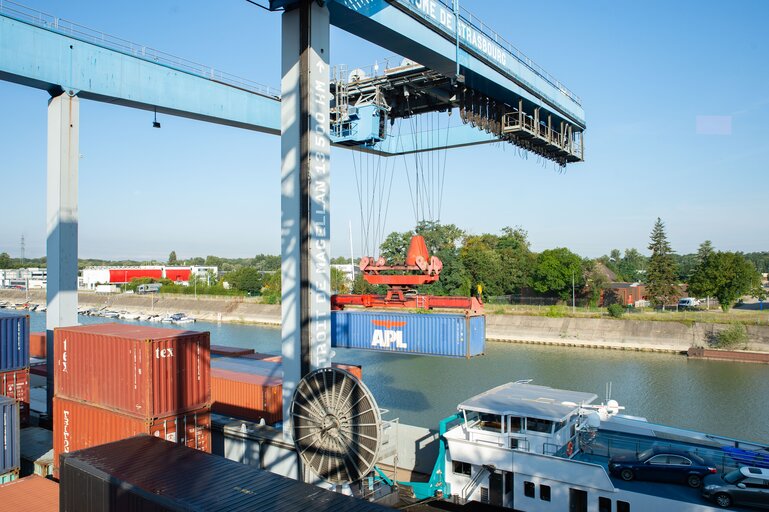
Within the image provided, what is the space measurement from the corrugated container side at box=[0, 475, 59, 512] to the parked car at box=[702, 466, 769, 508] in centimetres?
1263

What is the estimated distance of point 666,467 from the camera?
11.6m

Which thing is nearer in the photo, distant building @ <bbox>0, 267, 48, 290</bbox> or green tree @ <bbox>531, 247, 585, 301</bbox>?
green tree @ <bbox>531, 247, 585, 301</bbox>

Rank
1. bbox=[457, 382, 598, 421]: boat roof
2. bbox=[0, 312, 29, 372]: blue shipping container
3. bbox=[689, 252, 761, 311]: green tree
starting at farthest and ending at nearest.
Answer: bbox=[689, 252, 761, 311]: green tree → bbox=[0, 312, 29, 372]: blue shipping container → bbox=[457, 382, 598, 421]: boat roof

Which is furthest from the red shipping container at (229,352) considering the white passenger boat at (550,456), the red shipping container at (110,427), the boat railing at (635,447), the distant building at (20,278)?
the distant building at (20,278)

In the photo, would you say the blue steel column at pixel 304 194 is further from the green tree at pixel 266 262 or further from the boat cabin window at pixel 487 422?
the green tree at pixel 266 262

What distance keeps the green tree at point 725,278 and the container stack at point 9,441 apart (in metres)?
54.7

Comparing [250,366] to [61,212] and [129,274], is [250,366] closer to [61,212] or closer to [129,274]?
[61,212]

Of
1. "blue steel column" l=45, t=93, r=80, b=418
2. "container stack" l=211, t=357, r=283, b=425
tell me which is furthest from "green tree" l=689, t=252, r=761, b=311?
"blue steel column" l=45, t=93, r=80, b=418

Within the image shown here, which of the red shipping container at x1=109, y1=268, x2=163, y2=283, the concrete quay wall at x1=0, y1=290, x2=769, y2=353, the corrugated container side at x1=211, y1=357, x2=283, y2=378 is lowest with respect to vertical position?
the concrete quay wall at x1=0, y1=290, x2=769, y2=353

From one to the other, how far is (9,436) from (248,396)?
575cm

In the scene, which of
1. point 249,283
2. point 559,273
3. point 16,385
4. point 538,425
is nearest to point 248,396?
point 16,385

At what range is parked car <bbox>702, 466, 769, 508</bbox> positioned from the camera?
403 inches

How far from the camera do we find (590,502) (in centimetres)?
1143

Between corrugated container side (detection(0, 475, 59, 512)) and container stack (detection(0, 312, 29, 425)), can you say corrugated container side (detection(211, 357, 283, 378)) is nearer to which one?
container stack (detection(0, 312, 29, 425))
